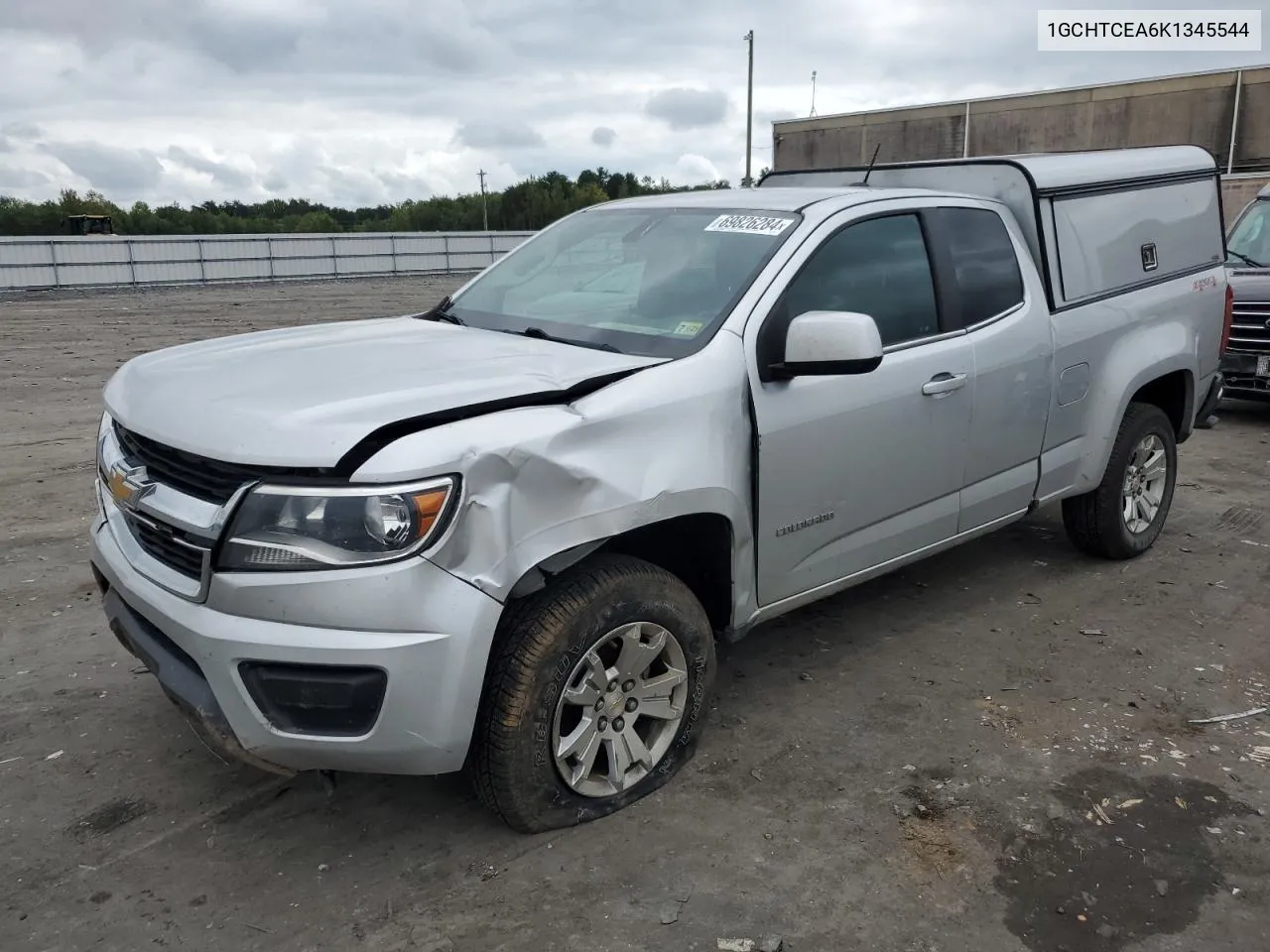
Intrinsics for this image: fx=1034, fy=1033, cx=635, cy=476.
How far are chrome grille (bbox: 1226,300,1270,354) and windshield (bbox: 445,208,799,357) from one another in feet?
21.8

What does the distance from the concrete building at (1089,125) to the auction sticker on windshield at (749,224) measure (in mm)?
21303

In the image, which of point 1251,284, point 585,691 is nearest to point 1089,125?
point 1251,284

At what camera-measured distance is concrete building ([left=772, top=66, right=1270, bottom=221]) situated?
26.2 m

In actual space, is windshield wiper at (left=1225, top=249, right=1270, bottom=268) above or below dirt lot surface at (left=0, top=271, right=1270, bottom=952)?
above

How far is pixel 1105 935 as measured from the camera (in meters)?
2.64

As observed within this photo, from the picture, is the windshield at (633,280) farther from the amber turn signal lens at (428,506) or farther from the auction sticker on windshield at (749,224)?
the amber turn signal lens at (428,506)

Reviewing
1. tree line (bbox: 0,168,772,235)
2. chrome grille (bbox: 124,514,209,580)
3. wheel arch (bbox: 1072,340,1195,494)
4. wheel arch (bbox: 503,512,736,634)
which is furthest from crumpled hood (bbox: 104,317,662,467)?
tree line (bbox: 0,168,772,235)

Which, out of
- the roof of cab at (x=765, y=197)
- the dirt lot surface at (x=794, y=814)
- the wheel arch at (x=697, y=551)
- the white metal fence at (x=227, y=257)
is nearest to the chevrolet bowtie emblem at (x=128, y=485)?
the dirt lot surface at (x=794, y=814)

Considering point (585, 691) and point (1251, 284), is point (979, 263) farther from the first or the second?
point (1251, 284)

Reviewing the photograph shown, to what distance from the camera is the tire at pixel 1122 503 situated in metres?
5.08

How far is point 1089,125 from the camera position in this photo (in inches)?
1179

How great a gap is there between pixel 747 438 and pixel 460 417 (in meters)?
0.99

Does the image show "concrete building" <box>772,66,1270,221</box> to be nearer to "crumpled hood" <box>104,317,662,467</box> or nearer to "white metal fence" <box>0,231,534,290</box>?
"white metal fence" <box>0,231,534,290</box>

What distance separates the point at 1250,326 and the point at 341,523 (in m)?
8.63
